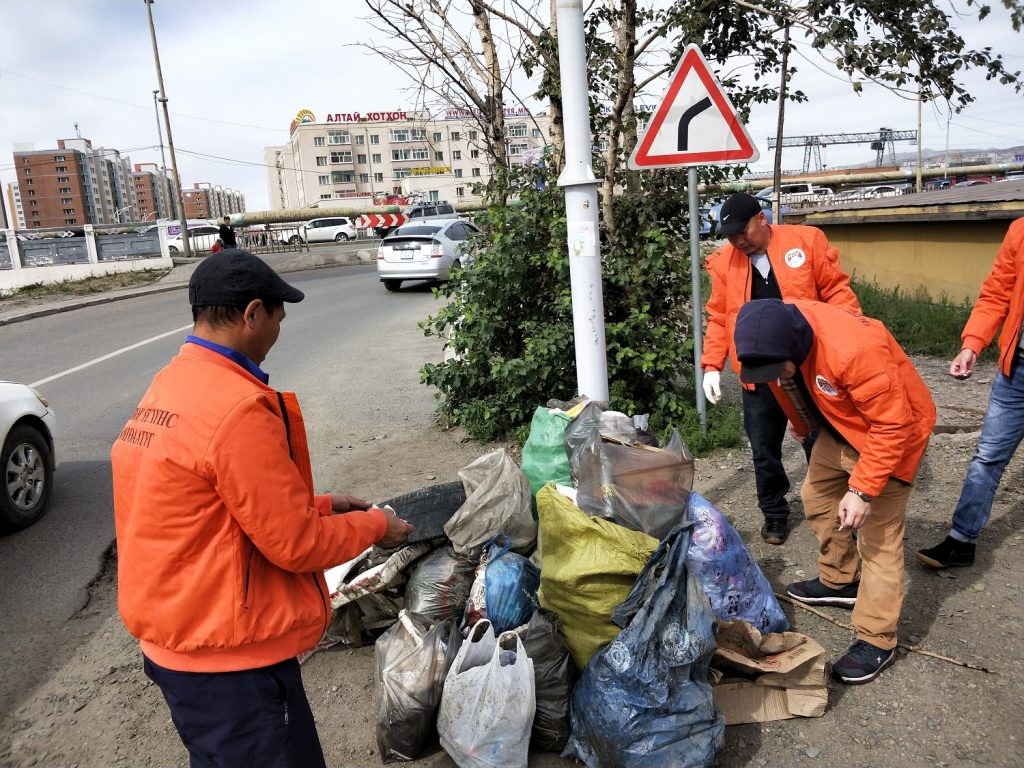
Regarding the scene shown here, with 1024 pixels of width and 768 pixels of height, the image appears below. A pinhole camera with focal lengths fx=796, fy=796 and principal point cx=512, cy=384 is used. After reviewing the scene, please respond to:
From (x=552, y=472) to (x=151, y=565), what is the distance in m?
2.38

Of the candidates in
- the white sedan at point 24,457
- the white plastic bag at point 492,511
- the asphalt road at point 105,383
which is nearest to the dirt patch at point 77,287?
the asphalt road at point 105,383

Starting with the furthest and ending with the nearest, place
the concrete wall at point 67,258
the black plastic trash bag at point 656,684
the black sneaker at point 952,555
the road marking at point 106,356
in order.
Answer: the concrete wall at point 67,258
the road marking at point 106,356
the black sneaker at point 952,555
the black plastic trash bag at point 656,684

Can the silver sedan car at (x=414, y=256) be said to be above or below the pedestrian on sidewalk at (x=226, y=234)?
below

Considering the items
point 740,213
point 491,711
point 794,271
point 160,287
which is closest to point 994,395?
point 794,271

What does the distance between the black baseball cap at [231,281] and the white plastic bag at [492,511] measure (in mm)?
1698

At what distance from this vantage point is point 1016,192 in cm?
981

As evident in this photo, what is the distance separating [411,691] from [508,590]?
0.52 metres

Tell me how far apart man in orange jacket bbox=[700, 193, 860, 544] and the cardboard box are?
118cm

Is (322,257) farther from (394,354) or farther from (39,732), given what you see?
(39,732)

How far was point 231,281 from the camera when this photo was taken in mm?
1857

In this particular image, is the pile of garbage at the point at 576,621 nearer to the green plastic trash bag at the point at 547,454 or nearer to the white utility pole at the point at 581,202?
the green plastic trash bag at the point at 547,454

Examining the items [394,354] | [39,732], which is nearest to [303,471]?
[39,732]

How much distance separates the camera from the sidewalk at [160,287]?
52.8 ft

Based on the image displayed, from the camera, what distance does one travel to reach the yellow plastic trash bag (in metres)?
2.90
